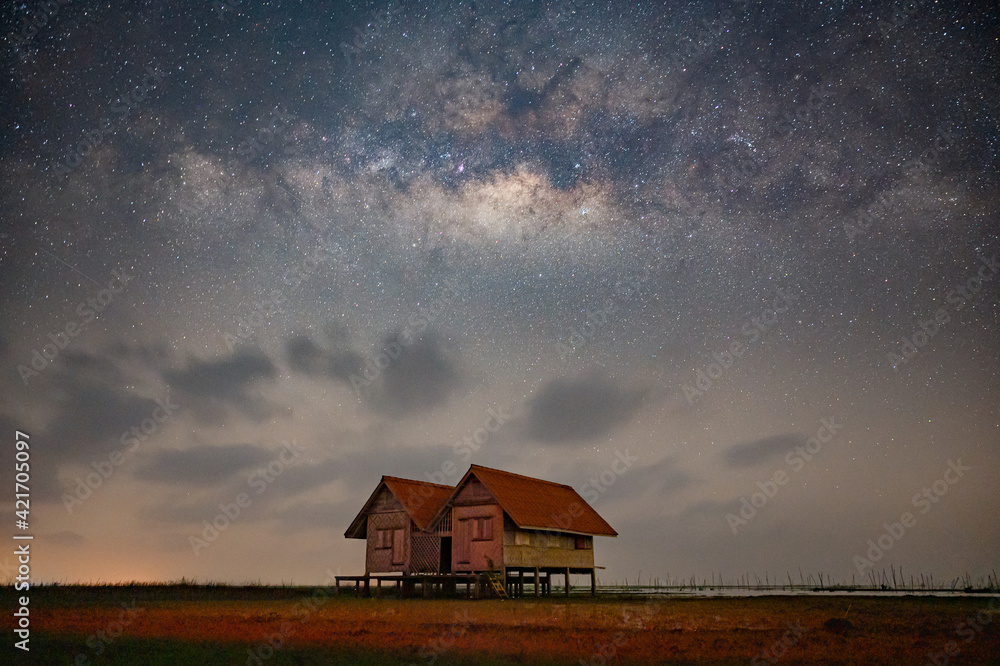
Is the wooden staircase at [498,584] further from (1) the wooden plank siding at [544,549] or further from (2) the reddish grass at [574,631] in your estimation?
(2) the reddish grass at [574,631]

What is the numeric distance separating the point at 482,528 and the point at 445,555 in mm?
4726

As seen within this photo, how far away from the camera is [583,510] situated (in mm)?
43562

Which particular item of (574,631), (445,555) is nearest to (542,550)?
(445,555)

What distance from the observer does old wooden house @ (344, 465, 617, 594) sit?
115ft

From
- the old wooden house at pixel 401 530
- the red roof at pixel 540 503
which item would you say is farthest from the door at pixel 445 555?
the red roof at pixel 540 503

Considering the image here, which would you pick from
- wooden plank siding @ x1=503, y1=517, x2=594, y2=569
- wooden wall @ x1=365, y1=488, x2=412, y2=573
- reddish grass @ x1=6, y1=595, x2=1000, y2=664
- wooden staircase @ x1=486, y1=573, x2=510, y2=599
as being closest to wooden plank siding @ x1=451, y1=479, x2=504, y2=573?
wooden staircase @ x1=486, y1=573, x2=510, y2=599

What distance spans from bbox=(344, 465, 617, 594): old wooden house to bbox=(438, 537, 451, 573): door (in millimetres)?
53

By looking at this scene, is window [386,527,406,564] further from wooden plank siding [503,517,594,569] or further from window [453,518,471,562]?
wooden plank siding [503,517,594,569]

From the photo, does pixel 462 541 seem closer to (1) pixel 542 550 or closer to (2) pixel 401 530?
(2) pixel 401 530

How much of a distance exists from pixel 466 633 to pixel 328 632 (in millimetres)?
3495

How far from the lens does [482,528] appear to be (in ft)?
116

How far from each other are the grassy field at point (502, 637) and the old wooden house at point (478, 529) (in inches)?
429

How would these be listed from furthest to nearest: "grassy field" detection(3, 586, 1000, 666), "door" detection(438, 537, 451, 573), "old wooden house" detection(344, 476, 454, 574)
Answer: "door" detection(438, 537, 451, 573) → "old wooden house" detection(344, 476, 454, 574) → "grassy field" detection(3, 586, 1000, 666)

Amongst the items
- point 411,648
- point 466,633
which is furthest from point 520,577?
point 411,648
